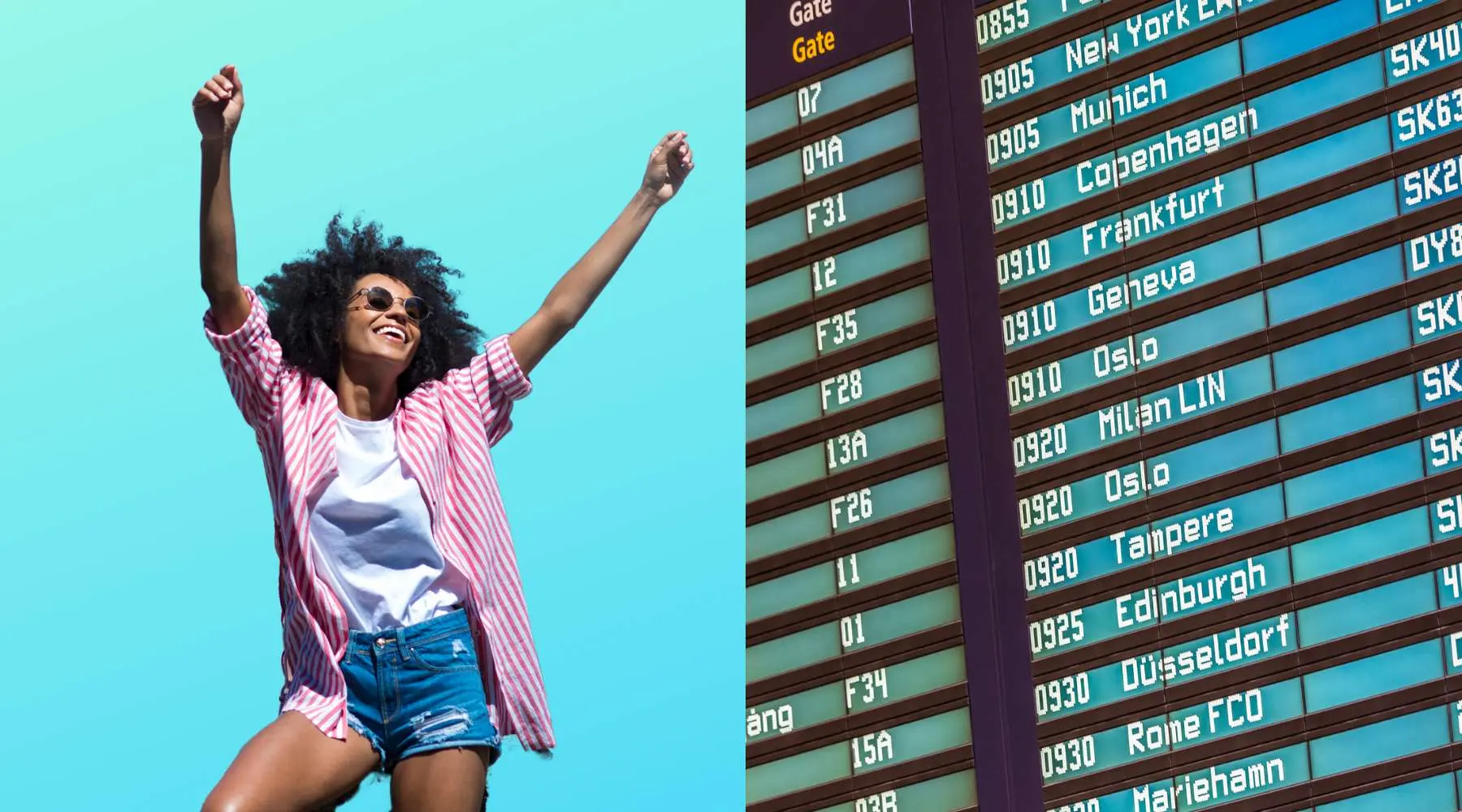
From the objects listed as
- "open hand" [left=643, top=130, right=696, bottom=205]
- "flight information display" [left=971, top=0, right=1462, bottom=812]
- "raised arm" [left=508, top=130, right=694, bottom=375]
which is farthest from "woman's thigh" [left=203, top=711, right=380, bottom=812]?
"flight information display" [left=971, top=0, right=1462, bottom=812]

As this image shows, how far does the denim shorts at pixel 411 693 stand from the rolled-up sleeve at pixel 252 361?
0.73 metres

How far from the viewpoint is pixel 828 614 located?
69.9 feet

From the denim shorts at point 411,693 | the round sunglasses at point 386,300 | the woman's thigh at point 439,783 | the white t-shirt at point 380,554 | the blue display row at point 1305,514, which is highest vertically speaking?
the blue display row at point 1305,514

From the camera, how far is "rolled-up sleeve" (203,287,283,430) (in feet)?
26.1

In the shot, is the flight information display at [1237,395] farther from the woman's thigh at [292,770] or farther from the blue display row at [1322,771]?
the woman's thigh at [292,770]

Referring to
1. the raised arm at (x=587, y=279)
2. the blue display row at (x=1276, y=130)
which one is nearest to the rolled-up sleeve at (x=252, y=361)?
the raised arm at (x=587, y=279)

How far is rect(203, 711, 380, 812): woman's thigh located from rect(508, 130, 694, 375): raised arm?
1350 mm

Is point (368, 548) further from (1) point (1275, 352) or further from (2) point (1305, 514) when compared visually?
(1) point (1275, 352)

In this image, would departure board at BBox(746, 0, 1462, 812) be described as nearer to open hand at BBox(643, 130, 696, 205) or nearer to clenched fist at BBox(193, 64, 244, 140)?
open hand at BBox(643, 130, 696, 205)

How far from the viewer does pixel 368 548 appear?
7914mm

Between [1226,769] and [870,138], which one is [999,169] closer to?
[870,138]

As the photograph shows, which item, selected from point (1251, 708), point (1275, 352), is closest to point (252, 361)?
point (1251, 708)

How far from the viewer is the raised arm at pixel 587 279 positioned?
848 centimetres

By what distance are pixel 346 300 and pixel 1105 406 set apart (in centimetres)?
1205
